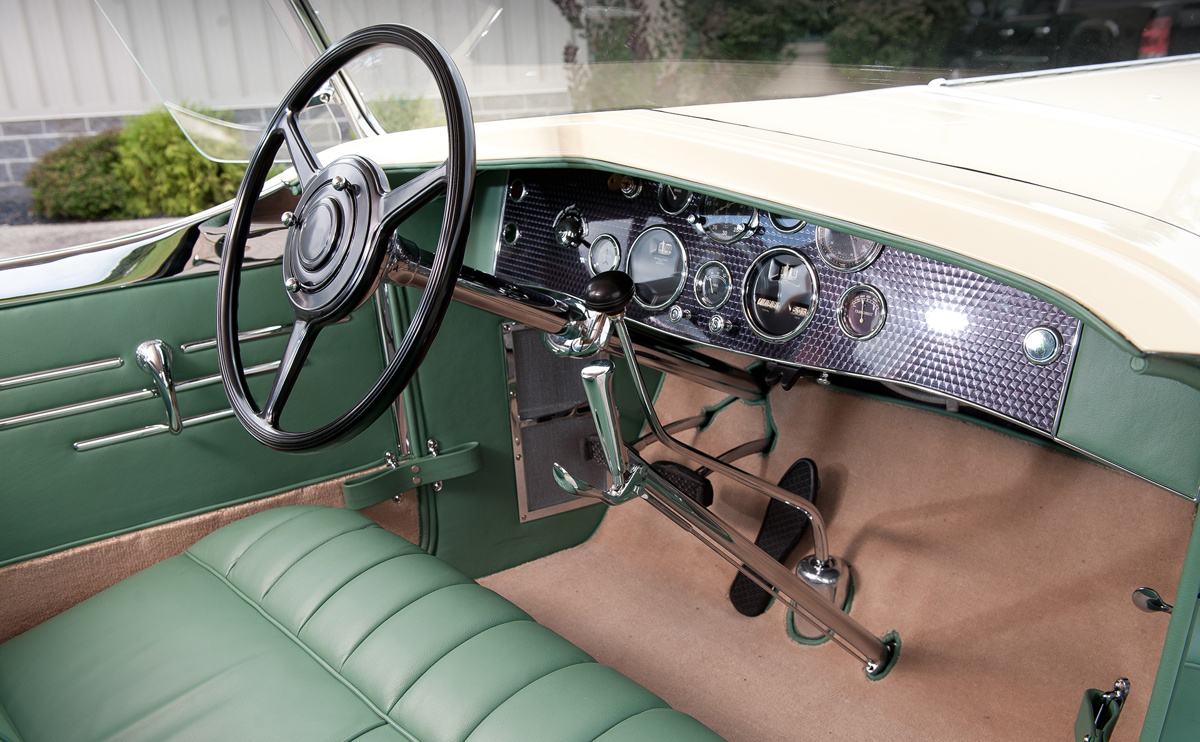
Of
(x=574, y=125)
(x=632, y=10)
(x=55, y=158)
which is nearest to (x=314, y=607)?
(x=574, y=125)

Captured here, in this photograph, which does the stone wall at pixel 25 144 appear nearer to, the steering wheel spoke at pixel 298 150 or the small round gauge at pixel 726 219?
the steering wheel spoke at pixel 298 150

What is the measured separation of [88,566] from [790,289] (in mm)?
1304

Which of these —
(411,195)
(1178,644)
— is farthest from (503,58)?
(1178,644)

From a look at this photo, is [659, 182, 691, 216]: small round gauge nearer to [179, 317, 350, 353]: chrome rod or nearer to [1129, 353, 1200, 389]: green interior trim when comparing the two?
[179, 317, 350, 353]: chrome rod

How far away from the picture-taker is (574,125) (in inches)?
43.8

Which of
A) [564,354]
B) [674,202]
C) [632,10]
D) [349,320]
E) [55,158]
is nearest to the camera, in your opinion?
[564,354]

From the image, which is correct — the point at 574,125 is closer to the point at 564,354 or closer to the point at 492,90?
the point at 564,354

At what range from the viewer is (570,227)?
4.58 ft

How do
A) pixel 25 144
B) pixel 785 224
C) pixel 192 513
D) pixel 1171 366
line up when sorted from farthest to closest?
pixel 25 144 → pixel 192 513 → pixel 785 224 → pixel 1171 366

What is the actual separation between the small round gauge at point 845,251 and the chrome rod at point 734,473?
1.01 ft

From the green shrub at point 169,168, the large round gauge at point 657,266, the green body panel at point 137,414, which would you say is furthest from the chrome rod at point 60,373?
the green shrub at point 169,168

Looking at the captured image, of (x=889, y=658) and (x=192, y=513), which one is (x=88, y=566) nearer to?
(x=192, y=513)

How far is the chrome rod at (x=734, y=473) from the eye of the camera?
3.90 feet

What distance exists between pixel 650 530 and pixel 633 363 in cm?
98
